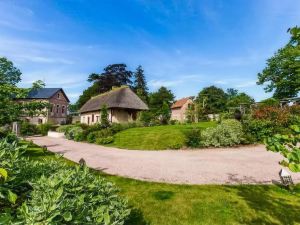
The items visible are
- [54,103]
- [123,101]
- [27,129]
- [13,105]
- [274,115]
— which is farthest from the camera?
[54,103]

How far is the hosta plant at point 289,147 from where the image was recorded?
202 centimetres

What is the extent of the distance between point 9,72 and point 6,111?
1705 inches

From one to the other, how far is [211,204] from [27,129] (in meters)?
37.8

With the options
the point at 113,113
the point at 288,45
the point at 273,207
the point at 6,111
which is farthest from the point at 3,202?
the point at 288,45

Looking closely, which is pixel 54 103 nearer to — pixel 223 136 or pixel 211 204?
pixel 223 136

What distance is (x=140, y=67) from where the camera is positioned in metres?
76.9

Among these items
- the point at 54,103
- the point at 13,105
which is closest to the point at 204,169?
the point at 13,105

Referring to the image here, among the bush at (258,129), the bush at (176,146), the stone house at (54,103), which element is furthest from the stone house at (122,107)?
the bush at (258,129)

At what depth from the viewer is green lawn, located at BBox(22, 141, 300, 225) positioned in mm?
4980

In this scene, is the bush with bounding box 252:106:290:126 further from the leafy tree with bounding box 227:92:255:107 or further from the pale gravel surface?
the pale gravel surface

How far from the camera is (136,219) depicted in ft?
16.3

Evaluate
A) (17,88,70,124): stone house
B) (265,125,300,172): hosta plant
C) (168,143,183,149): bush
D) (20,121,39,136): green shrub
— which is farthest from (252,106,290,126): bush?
(17,88,70,124): stone house

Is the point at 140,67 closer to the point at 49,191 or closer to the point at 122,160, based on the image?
the point at 122,160

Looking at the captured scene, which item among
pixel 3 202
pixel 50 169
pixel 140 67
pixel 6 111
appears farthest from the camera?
pixel 140 67
